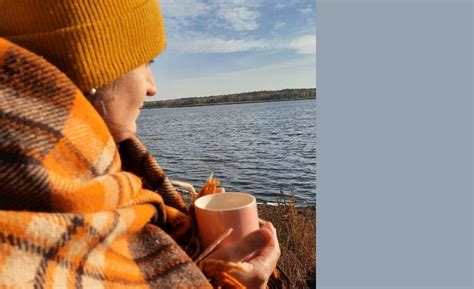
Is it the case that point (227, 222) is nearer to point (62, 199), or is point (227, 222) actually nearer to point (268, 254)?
point (268, 254)

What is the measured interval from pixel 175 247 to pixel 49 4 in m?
0.68

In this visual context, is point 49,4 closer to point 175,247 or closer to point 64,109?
point 64,109

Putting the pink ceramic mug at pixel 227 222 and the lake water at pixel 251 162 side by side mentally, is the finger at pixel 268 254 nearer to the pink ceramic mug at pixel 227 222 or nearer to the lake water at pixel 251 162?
the pink ceramic mug at pixel 227 222

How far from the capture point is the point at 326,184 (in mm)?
1878

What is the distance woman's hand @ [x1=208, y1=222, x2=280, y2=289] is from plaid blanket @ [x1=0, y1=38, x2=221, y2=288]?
15 centimetres

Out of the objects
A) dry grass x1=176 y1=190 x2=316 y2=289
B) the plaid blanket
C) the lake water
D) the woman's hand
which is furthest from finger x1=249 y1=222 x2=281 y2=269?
the lake water

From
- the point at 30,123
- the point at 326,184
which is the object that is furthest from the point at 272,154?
the point at 30,123

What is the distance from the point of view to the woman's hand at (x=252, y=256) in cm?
123

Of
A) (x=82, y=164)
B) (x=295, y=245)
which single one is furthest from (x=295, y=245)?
(x=82, y=164)

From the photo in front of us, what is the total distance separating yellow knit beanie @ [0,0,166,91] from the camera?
3.35 feet

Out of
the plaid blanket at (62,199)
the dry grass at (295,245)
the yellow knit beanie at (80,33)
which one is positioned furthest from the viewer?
the dry grass at (295,245)

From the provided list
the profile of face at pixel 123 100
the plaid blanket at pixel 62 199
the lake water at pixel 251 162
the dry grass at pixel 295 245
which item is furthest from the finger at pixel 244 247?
the lake water at pixel 251 162

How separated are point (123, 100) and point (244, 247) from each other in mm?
542

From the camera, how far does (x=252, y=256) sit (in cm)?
128
